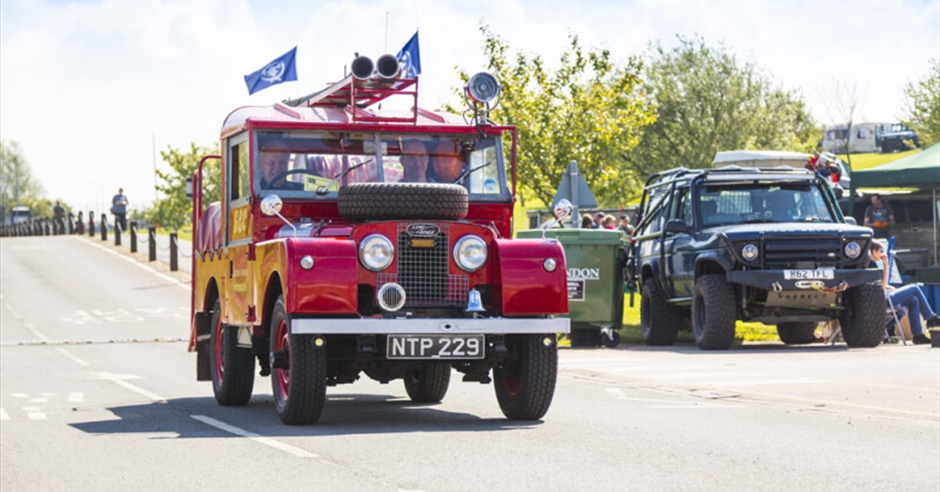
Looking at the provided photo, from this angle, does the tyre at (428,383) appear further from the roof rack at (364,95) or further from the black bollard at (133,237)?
the black bollard at (133,237)

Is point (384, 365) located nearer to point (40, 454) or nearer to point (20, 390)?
point (40, 454)

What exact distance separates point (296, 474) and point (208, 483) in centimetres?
50

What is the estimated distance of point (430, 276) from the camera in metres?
11.6

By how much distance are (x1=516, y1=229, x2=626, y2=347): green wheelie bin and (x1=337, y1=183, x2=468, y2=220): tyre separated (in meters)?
9.99

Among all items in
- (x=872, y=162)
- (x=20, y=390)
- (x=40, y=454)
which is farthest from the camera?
(x=872, y=162)

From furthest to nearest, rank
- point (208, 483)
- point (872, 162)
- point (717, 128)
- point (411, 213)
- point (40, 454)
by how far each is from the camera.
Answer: point (872, 162) → point (717, 128) → point (411, 213) → point (40, 454) → point (208, 483)

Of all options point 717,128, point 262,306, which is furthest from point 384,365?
point 717,128

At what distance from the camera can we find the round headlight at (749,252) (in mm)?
19922

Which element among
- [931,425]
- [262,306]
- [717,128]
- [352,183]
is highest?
[717,128]

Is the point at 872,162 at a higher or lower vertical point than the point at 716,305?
higher

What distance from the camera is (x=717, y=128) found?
68125mm

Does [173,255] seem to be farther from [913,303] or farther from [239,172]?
[239,172]

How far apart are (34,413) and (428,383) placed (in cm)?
327

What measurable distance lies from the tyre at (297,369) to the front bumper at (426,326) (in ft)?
0.45
